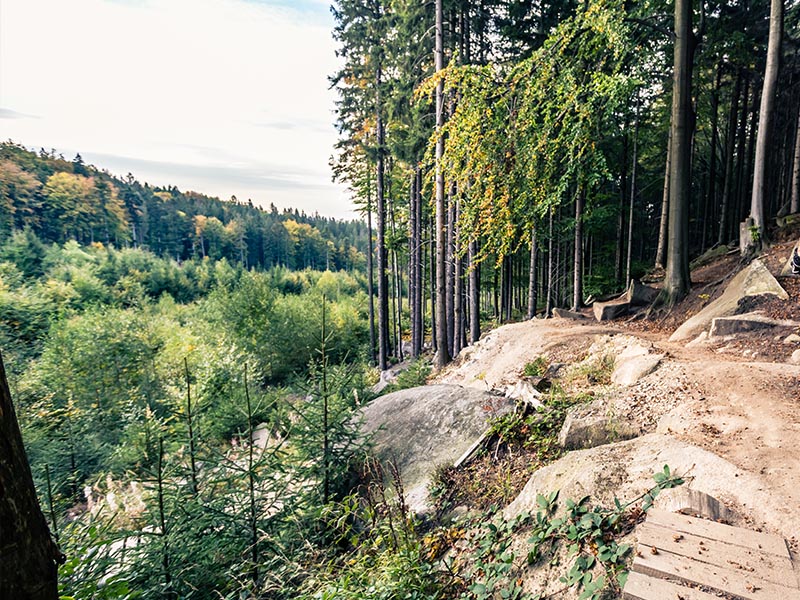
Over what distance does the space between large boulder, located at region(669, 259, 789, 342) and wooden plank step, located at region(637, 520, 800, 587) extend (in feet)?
18.4

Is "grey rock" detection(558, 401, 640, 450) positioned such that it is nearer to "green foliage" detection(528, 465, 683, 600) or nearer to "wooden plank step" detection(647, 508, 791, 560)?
"green foliage" detection(528, 465, 683, 600)

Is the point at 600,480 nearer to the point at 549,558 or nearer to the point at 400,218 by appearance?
the point at 549,558

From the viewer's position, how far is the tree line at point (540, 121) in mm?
8211

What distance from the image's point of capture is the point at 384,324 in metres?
19.8

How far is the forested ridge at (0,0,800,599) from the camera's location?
11.7 ft

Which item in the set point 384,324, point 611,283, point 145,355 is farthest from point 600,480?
point 145,355

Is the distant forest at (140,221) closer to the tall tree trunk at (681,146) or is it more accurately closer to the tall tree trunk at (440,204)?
the tall tree trunk at (440,204)

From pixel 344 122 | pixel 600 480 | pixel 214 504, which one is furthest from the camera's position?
pixel 344 122

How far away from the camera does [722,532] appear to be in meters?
2.18

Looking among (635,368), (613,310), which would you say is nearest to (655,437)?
(635,368)

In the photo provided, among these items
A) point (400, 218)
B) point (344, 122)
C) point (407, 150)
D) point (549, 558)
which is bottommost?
point (549, 558)

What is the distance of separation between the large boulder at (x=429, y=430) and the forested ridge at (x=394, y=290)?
380 mm

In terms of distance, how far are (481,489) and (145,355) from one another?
68.5 feet

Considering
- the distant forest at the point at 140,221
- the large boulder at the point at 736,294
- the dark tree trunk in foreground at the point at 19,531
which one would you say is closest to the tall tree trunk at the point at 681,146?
the large boulder at the point at 736,294
